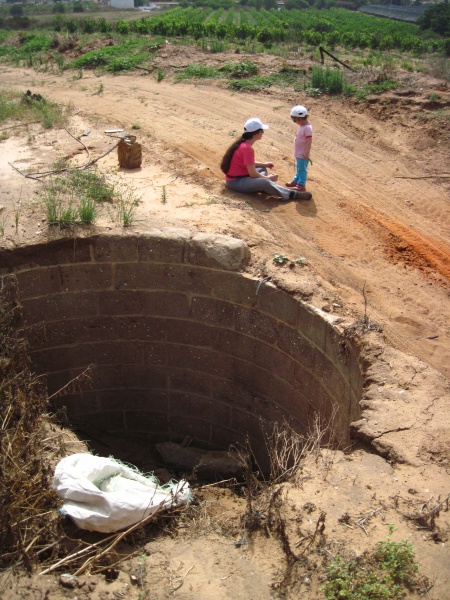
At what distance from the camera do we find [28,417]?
5.26 metres

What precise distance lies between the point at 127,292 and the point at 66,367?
1125mm

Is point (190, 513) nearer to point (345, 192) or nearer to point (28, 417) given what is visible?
point (28, 417)

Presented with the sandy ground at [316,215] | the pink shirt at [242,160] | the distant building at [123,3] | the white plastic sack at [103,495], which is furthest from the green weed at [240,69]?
the distant building at [123,3]

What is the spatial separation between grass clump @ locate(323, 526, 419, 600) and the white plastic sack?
125 cm

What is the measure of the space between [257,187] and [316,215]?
77 centimetres

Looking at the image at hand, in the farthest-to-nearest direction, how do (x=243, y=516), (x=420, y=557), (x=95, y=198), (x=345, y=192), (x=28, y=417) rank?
(x=345, y=192) → (x=95, y=198) → (x=28, y=417) → (x=243, y=516) → (x=420, y=557)

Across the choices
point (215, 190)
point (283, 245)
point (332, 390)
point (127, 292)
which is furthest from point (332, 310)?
point (215, 190)

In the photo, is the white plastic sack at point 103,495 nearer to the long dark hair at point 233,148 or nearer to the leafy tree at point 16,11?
the long dark hair at point 233,148

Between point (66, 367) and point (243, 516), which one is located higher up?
point (243, 516)

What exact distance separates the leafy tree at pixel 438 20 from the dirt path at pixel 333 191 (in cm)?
1342

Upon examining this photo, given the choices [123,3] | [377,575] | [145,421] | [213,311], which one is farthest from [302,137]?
[123,3]

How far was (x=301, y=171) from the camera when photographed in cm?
800

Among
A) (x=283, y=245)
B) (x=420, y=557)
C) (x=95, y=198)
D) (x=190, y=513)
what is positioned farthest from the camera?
(x=95, y=198)

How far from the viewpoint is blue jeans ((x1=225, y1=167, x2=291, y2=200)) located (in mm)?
7746
